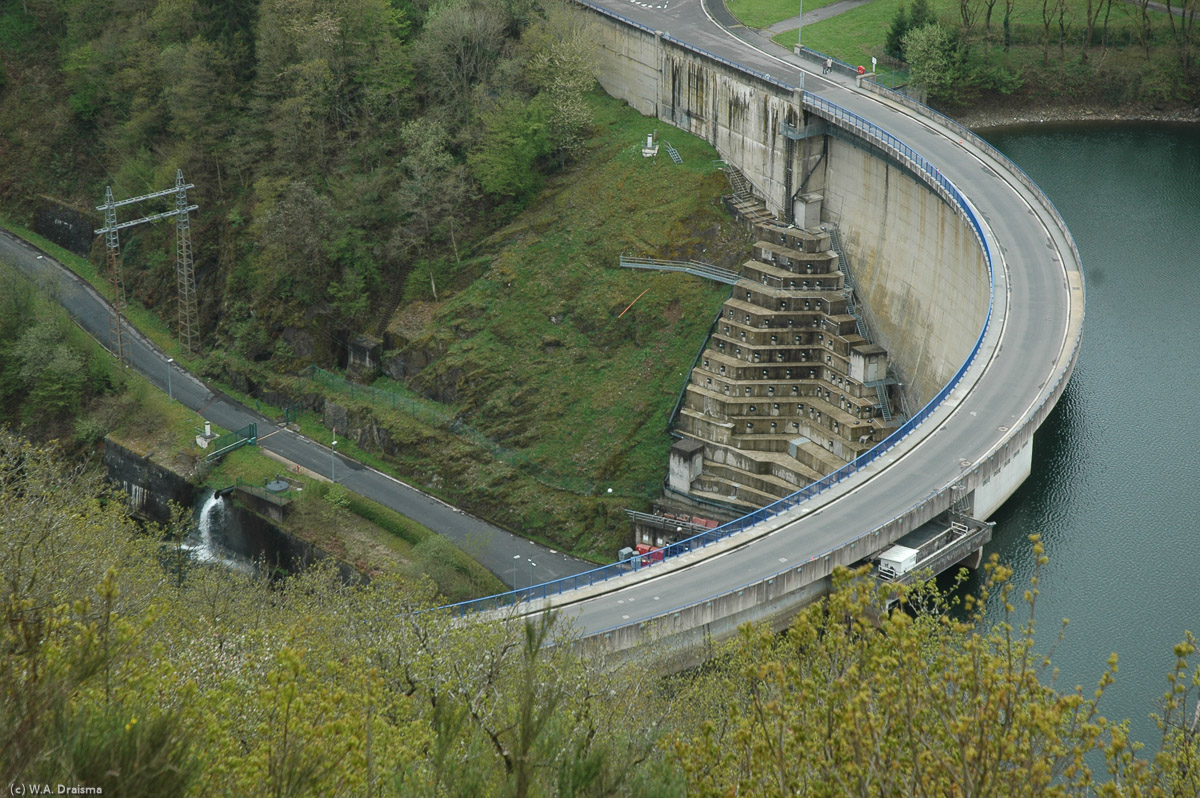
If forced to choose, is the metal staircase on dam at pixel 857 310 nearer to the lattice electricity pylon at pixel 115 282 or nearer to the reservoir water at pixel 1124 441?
the reservoir water at pixel 1124 441

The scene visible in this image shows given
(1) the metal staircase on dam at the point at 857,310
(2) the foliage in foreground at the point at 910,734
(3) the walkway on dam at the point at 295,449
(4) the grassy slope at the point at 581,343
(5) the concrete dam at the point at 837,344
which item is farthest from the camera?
(4) the grassy slope at the point at 581,343

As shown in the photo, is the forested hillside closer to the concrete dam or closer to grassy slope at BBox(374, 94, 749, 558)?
grassy slope at BBox(374, 94, 749, 558)

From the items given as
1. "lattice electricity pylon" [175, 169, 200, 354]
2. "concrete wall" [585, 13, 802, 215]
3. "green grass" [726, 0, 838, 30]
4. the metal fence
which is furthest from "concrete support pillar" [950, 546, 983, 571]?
"lattice electricity pylon" [175, 169, 200, 354]

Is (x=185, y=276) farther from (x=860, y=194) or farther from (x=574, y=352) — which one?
(x=860, y=194)

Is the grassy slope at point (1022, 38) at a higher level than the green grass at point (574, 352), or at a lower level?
higher

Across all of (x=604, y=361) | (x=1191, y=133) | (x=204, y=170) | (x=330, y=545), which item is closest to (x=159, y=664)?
(x=330, y=545)

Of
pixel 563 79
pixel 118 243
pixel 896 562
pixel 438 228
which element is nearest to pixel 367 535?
pixel 438 228

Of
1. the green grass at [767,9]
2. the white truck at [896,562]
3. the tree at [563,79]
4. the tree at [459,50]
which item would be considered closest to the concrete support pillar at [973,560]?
the white truck at [896,562]
